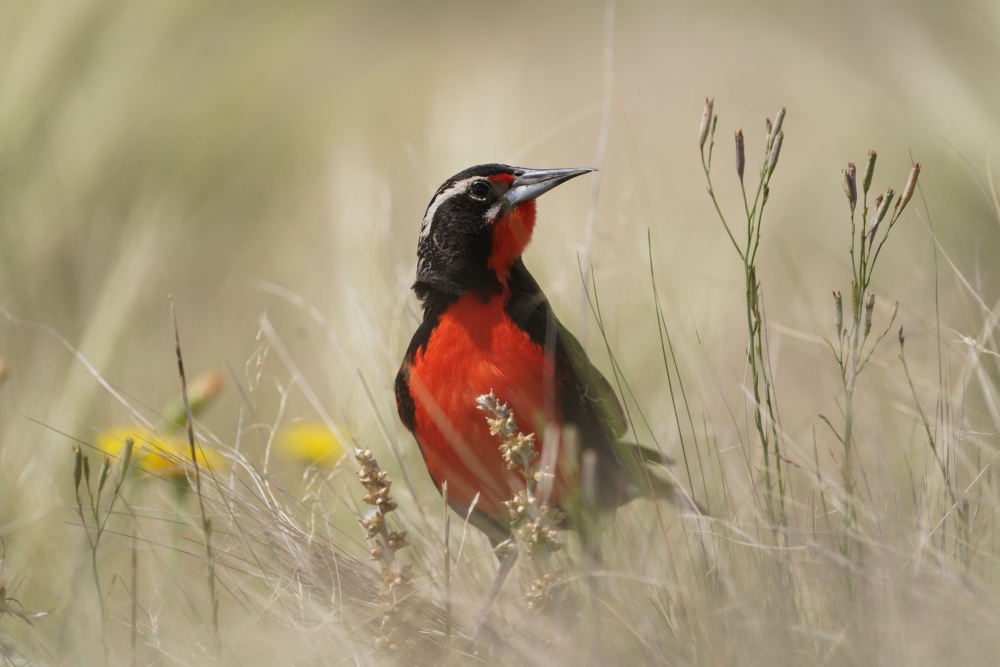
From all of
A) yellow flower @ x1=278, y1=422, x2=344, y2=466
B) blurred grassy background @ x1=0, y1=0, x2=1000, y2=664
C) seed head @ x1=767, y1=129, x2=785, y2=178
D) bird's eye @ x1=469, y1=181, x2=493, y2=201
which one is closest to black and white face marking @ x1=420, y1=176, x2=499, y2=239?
bird's eye @ x1=469, y1=181, x2=493, y2=201

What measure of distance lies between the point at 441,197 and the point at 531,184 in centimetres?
25

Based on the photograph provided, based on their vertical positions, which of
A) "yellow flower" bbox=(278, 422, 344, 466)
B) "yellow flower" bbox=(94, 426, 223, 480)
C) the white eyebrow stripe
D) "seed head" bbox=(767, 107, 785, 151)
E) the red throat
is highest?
"seed head" bbox=(767, 107, 785, 151)

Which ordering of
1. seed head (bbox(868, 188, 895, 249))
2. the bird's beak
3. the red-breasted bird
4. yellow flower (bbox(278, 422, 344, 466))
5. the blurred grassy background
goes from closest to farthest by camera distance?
seed head (bbox(868, 188, 895, 249)), the red-breasted bird, the bird's beak, the blurred grassy background, yellow flower (bbox(278, 422, 344, 466))

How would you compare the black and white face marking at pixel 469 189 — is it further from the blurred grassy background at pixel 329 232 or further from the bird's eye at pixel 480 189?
the blurred grassy background at pixel 329 232

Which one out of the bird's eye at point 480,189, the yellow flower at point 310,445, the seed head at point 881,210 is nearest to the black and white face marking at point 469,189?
the bird's eye at point 480,189

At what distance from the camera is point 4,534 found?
275 cm

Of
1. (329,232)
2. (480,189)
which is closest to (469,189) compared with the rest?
(480,189)

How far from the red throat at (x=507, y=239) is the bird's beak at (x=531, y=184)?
3cm

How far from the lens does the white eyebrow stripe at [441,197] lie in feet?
9.37

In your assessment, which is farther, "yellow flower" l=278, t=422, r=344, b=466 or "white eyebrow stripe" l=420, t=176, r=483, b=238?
"yellow flower" l=278, t=422, r=344, b=466

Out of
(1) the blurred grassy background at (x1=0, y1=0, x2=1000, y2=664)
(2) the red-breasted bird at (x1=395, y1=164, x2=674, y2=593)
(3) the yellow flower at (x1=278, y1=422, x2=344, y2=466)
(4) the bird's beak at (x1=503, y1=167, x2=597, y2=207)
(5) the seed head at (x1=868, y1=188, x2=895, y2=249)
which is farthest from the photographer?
(3) the yellow flower at (x1=278, y1=422, x2=344, y2=466)

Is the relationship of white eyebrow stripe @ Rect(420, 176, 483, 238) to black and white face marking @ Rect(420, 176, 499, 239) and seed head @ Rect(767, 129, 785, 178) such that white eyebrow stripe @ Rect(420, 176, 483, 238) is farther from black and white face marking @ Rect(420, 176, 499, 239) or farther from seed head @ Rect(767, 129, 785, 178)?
seed head @ Rect(767, 129, 785, 178)

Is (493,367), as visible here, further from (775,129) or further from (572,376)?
(775,129)

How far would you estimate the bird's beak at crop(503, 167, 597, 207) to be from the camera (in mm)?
2762
